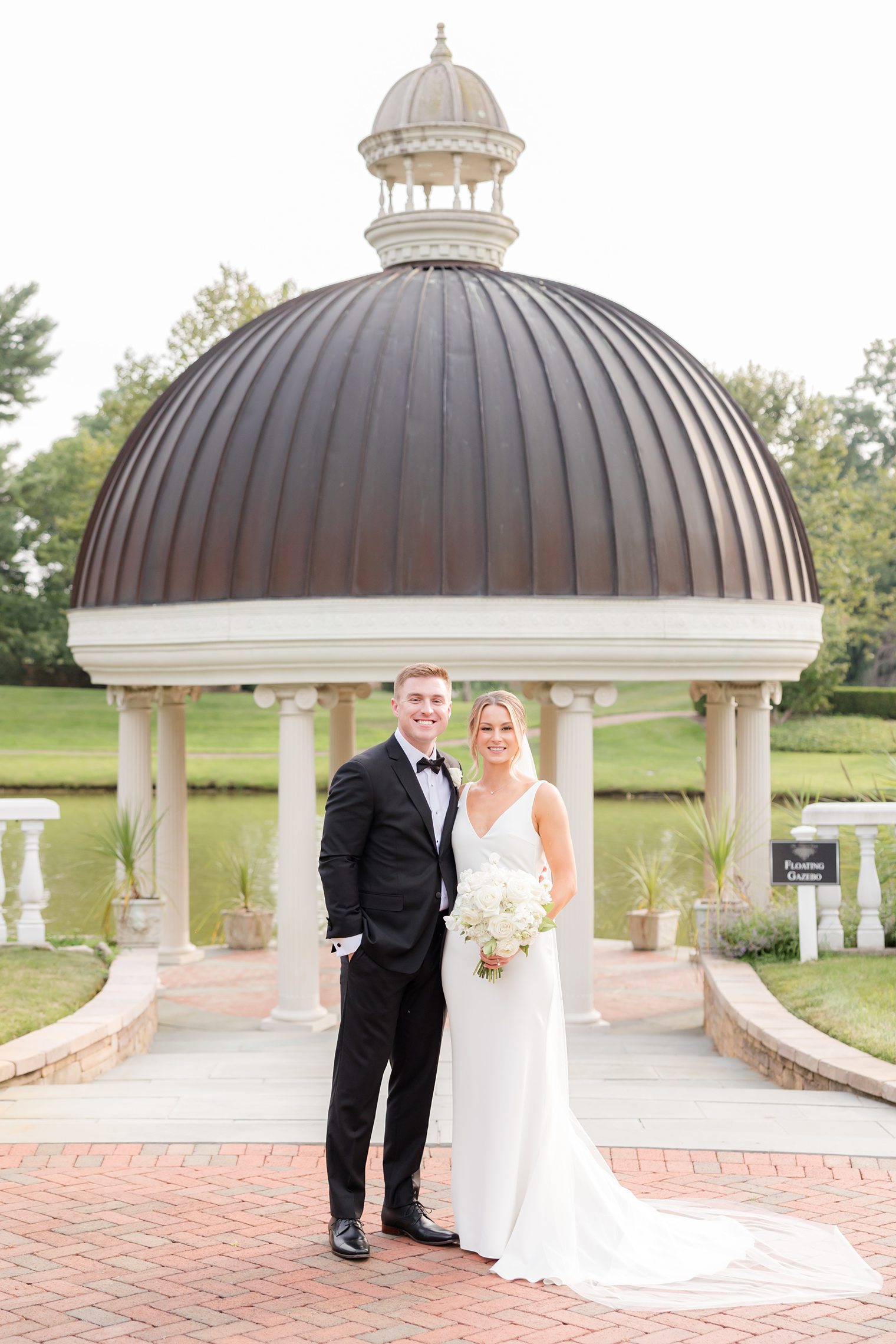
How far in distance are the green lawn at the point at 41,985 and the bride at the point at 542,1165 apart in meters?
4.29

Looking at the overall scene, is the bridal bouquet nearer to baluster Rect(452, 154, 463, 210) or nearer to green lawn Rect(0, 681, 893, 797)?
baluster Rect(452, 154, 463, 210)

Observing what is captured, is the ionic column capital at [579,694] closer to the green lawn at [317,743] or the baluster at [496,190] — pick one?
the baluster at [496,190]

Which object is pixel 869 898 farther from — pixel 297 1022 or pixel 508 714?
pixel 508 714

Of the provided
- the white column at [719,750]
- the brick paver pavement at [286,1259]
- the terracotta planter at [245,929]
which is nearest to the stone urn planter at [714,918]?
the white column at [719,750]

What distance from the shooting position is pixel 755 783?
14453 mm

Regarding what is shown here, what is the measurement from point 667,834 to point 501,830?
26637 mm

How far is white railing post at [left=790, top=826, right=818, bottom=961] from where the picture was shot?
11.4m

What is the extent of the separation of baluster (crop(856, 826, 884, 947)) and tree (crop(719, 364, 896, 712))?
2896cm

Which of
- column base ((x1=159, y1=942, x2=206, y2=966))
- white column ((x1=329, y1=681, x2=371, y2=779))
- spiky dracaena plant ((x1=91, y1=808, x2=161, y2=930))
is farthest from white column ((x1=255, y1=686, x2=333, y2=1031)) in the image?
white column ((x1=329, y1=681, x2=371, y2=779))

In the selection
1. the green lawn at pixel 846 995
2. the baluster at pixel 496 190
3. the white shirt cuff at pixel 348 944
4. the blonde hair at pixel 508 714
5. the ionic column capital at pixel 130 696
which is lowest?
the green lawn at pixel 846 995

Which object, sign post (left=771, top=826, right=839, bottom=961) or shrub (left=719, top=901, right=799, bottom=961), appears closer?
sign post (left=771, top=826, right=839, bottom=961)

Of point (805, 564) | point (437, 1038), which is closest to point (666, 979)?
point (805, 564)

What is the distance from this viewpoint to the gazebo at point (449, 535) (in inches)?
491

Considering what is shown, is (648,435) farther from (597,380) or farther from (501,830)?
(501,830)
